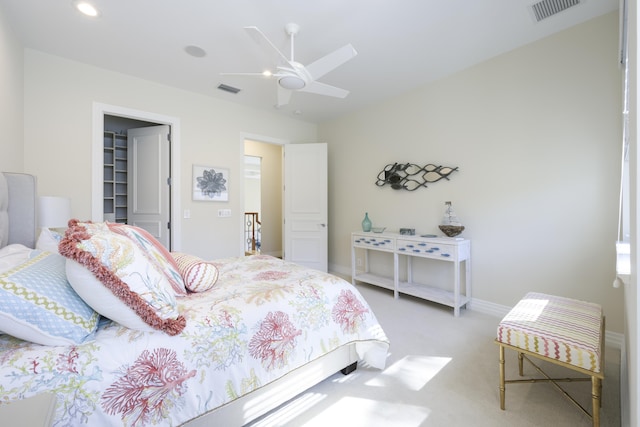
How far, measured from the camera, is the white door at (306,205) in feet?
15.0

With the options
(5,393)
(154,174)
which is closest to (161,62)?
(154,174)

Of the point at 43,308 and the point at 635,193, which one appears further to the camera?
the point at 43,308

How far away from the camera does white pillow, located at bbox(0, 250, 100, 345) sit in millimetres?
884

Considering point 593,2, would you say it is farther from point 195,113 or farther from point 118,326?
point 195,113

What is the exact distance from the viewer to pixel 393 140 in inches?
155

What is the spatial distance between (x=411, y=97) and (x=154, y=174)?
144 inches

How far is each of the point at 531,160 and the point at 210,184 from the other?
385 centimetres

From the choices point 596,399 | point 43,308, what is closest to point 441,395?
point 596,399

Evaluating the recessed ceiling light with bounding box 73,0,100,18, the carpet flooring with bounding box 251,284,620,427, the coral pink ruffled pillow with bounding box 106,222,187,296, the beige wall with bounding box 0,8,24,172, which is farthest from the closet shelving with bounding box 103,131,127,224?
the carpet flooring with bounding box 251,284,620,427

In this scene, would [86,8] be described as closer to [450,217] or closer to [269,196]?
[450,217]

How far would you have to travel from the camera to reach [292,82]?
2270 mm

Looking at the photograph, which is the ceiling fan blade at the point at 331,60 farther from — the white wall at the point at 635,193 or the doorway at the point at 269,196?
the doorway at the point at 269,196

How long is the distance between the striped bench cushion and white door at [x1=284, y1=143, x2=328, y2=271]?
3175 mm

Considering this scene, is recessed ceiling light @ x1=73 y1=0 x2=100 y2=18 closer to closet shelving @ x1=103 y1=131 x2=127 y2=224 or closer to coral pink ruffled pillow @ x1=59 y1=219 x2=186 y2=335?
coral pink ruffled pillow @ x1=59 y1=219 x2=186 y2=335
